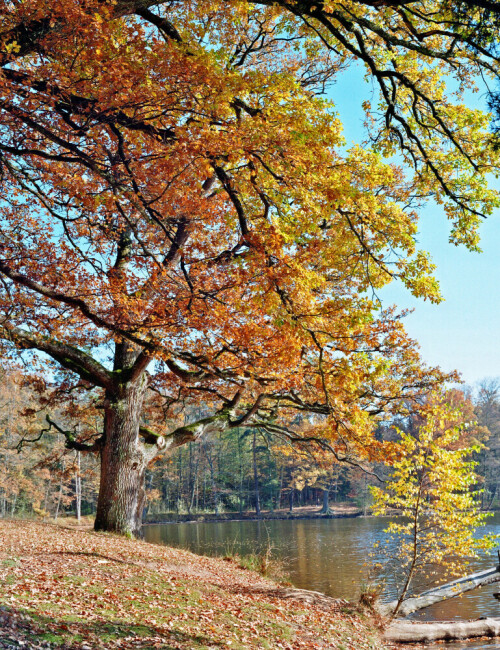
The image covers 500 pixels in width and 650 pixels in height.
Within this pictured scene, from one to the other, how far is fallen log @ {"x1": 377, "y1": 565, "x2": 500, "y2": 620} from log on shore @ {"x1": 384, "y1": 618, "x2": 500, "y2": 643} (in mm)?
327

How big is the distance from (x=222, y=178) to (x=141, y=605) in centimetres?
621

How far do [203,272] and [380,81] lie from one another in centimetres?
609

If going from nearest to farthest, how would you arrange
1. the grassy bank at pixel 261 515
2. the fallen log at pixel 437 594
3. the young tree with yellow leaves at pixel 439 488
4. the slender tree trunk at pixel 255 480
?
the young tree with yellow leaves at pixel 439 488, the fallen log at pixel 437 594, the grassy bank at pixel 261 515, the slender tree trunk at pixel 255 480

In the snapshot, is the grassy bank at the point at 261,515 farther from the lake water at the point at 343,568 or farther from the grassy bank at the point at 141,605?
the grassy bank at the point at 141,605

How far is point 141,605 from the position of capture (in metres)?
7.04

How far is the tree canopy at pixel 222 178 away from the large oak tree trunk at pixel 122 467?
0.06m

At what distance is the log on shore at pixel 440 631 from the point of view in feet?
33.8

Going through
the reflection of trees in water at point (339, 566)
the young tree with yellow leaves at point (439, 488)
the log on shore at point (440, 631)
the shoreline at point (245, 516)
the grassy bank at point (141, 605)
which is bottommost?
the shoreline at point (245, 516)

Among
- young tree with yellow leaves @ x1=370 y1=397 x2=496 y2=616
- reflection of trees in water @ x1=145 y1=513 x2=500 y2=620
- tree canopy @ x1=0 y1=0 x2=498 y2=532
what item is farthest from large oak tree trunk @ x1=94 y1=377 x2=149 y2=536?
young tree with yellow leaves @ x1=370 y1=397 x2=496 y2=616

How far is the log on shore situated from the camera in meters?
10.3

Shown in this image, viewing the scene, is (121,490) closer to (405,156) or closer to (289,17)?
(405,156)

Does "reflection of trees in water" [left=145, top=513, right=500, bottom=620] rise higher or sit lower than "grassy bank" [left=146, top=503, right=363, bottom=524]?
Answer: higher

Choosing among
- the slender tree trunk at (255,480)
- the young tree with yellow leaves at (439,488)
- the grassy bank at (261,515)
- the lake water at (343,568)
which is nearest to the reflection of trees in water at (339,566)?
the lake water at (343,568)

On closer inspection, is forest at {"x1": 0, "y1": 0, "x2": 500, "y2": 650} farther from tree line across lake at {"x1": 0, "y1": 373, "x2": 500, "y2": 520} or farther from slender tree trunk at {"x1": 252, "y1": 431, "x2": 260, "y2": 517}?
slender tree trunk at {"x1": 252, "y1": 431, "x2": 260, "y2": 517}
